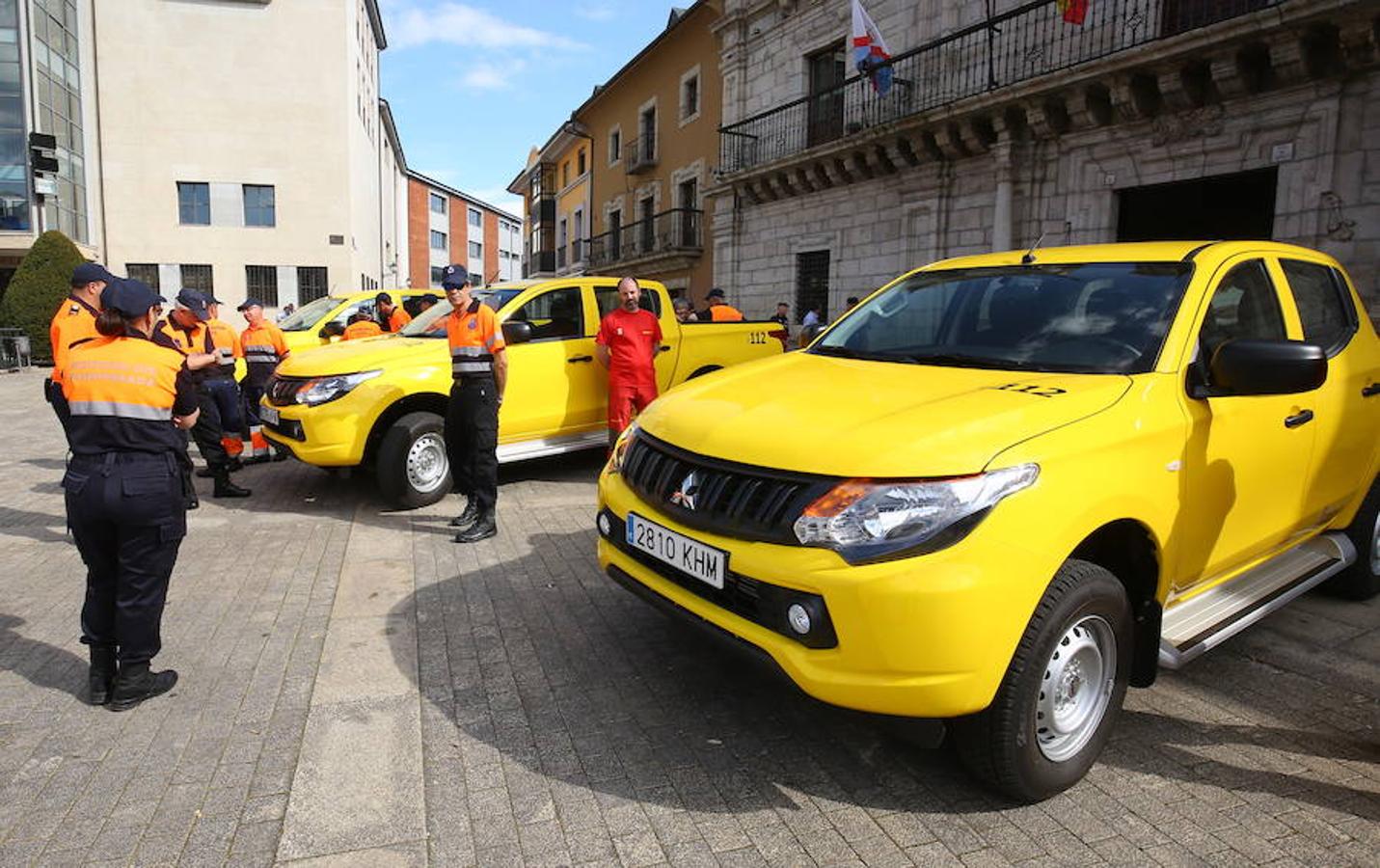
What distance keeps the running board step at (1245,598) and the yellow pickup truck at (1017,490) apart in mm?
14

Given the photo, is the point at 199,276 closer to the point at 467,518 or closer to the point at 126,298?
the point at 467,518

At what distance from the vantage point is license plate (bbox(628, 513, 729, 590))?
106 inches

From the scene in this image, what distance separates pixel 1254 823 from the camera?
262cm

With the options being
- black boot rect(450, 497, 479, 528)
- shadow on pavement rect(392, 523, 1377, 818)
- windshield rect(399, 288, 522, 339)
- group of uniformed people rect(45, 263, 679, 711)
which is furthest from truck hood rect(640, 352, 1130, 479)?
windshield rect(399, 288, 522, 339)

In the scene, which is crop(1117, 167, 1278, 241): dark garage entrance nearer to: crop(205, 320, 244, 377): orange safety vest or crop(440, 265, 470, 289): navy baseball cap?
crop(440, 265, 470, 289): navy baseball cap

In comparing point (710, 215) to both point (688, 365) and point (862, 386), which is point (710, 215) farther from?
point (862, 386)

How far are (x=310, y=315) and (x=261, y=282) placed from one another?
25162 mm

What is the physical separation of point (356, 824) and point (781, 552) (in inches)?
61.0

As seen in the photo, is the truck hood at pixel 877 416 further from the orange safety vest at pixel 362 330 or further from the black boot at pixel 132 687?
the orange safety vest at pixel 362 330

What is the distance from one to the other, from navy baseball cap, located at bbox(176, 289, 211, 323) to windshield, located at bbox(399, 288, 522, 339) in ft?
5.52

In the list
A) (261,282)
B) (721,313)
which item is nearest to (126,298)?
(721,313)

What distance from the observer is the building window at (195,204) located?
108 feet

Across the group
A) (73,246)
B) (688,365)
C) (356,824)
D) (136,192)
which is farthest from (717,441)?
(136,192)

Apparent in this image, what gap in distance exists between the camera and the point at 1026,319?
11.4 feet
